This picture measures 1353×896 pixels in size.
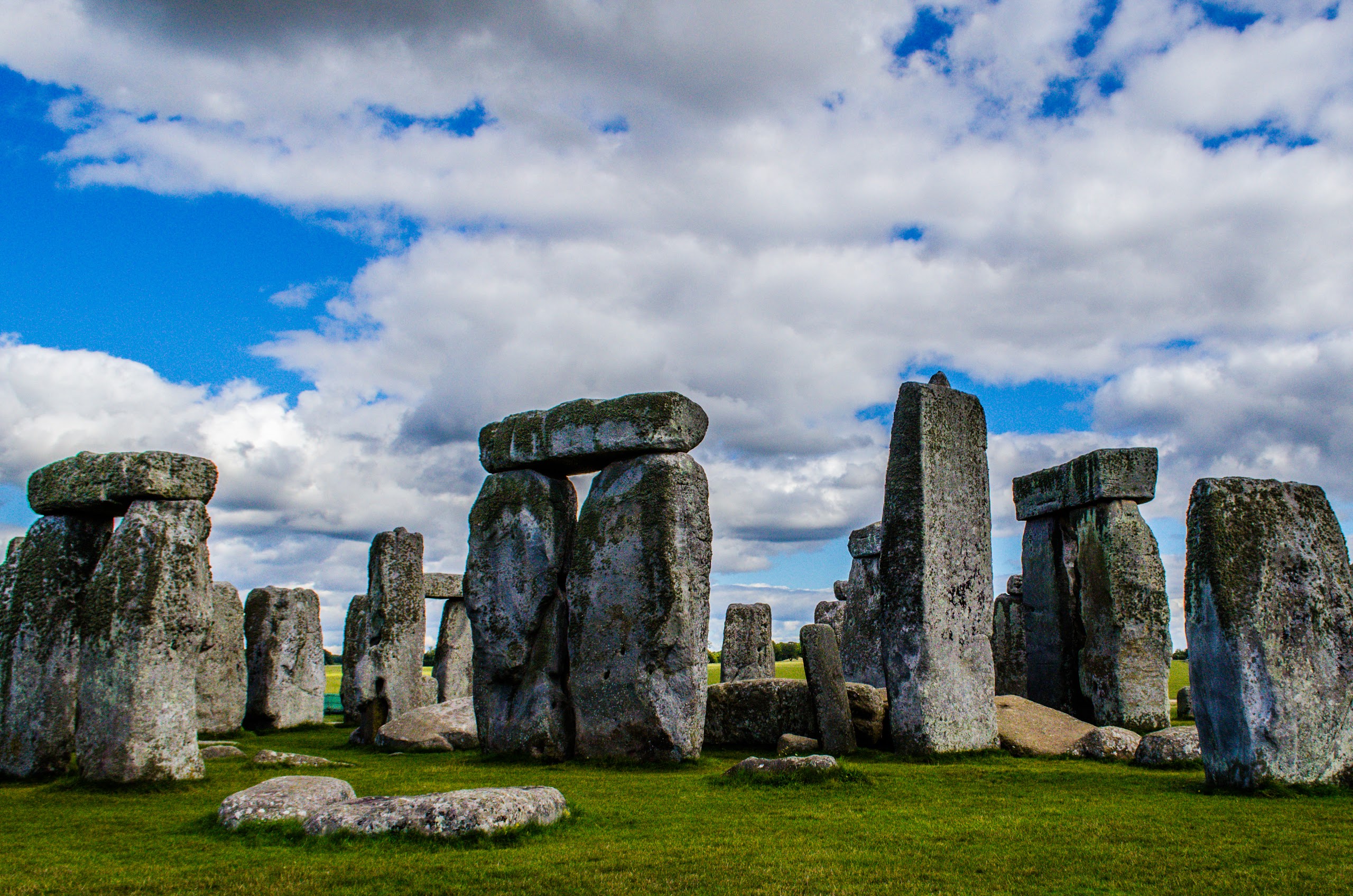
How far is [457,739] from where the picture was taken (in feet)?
45.0

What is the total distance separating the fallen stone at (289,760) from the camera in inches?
432

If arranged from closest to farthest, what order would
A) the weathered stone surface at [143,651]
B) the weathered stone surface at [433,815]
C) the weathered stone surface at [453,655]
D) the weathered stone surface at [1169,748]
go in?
the weathered stone surface at [433,815] → the weathered stone surface at [143,651] → the weathered stone surface at [1169,748] → the weathered stone surface at [453,655]

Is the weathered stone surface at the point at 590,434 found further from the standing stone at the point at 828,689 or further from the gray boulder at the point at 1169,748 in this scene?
the gray boulder at the point at 1169,748

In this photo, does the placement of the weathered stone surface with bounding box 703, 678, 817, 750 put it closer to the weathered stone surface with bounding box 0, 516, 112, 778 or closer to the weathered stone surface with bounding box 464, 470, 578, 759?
the weathered stone surface with bounding box 464, 470, 578, 759

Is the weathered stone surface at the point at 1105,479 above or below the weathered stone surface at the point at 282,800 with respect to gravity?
above

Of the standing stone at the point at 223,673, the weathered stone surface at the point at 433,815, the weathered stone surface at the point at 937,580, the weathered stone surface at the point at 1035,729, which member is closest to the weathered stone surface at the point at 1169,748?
the weathered stone surface at the point at 1035,729

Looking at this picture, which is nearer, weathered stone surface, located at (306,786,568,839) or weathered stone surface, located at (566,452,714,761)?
weathered stone surface, located at (306,786,568,839)

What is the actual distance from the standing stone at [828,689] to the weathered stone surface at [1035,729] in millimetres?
1882

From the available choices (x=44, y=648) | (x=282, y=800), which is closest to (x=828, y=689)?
(x=282, y=800)

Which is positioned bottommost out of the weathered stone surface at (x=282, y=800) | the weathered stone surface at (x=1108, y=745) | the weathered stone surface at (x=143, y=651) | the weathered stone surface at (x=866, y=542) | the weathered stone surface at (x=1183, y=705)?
the weathered stone surface at (x=1183, y=705)

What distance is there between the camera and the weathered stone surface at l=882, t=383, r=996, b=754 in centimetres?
1105

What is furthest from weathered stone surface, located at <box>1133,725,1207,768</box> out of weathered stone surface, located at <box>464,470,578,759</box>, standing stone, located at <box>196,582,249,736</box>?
standing stone, located at <box>196,582,249,736</box>

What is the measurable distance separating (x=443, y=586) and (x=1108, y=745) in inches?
638

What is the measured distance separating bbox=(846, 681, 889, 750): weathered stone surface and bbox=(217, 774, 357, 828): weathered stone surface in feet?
21.9
